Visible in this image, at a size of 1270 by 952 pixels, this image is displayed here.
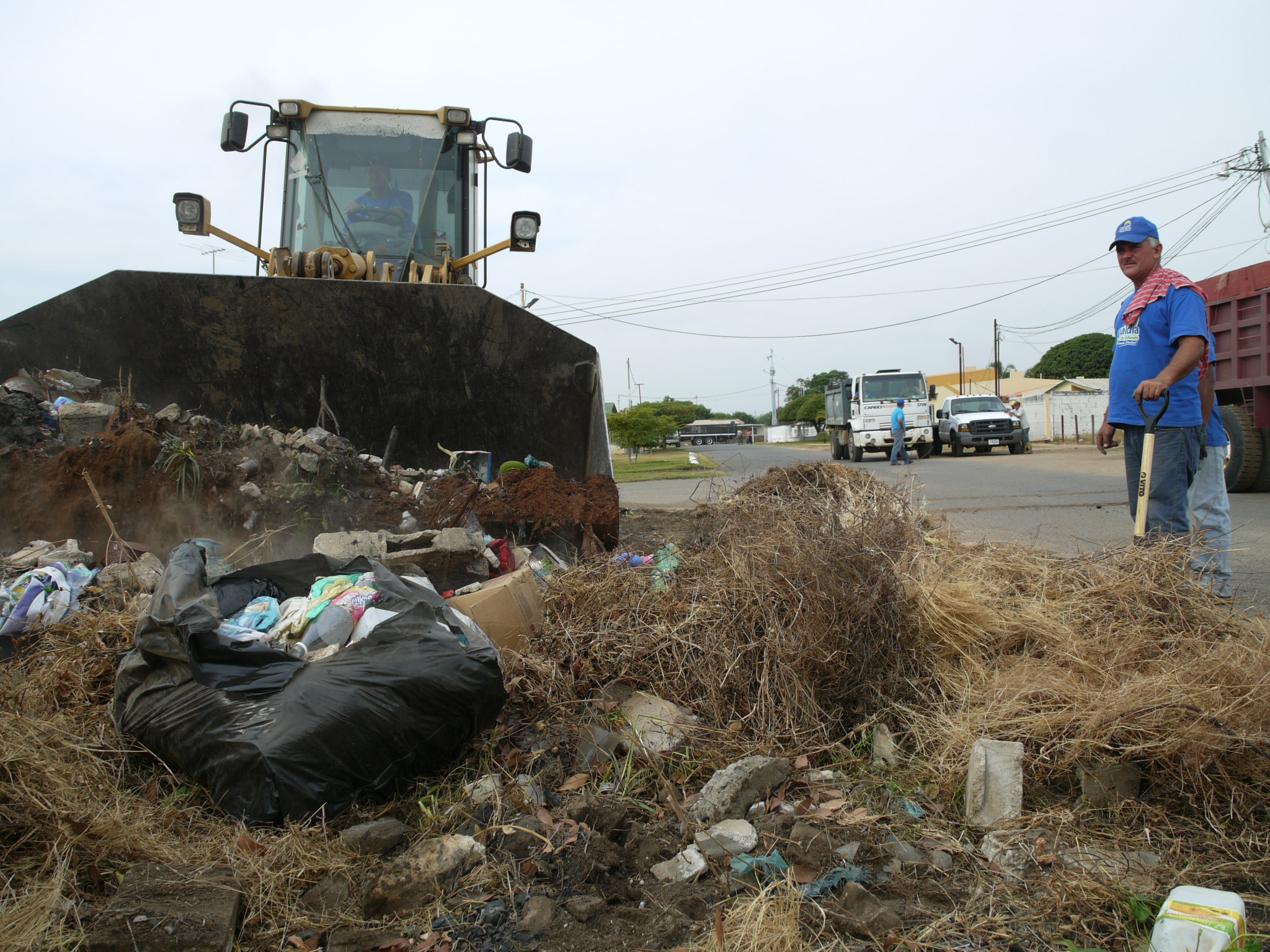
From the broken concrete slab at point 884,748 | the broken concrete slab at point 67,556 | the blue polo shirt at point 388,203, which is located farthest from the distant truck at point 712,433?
the broken concrete slab at point 884,748

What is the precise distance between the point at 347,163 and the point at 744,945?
21.4ft

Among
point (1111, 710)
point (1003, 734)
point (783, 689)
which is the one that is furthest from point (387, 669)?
point (1111, 710)

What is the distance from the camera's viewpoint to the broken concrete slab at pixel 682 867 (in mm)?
1909

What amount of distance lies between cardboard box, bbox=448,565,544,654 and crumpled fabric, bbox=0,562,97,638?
1.55 m

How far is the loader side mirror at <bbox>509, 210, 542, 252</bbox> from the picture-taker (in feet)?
19.9

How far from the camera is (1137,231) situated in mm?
3473

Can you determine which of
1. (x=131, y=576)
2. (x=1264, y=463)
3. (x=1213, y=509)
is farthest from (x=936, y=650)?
(x=1264, y=463)

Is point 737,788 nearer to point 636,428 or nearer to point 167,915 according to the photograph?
point 167,915

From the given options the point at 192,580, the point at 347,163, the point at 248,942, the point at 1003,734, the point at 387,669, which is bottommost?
the point at 248,942

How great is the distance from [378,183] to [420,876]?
5936 millimetres

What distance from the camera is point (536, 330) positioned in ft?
18.0

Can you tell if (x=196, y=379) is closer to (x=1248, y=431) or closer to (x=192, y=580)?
(x=192, y=580)

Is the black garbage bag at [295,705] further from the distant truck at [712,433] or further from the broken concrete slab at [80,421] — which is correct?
the distant truck at [712,433]

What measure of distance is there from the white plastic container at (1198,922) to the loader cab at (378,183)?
607 centimetres
